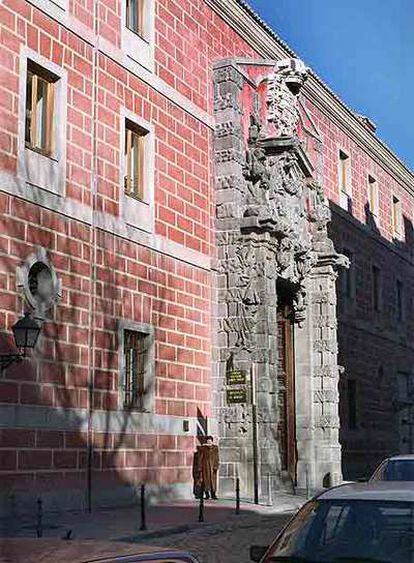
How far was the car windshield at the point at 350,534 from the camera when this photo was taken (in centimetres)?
507

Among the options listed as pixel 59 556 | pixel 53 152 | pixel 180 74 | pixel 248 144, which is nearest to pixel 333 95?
pixel 248 144

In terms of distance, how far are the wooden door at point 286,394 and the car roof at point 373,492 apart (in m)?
18.2

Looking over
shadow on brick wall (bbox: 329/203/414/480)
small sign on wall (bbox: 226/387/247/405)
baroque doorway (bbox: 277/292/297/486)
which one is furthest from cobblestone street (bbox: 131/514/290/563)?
shadow on brick wall (bbox: 329/203/414/480)

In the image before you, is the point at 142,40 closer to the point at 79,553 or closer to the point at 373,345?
the point at 79,553

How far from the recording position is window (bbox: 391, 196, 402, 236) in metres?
37.7

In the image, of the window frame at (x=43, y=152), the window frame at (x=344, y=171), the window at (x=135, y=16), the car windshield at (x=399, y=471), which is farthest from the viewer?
the window frame at (x=344, y=171)

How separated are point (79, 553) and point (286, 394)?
72.0 feet

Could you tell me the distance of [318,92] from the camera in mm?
29859

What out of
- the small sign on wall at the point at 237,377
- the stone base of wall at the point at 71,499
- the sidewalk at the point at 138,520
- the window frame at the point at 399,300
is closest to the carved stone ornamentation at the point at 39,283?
the stone base of wall at the point at 71,499

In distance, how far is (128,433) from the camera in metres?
17.5

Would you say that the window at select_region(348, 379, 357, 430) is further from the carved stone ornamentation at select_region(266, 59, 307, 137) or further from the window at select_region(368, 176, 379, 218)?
the carved stone ornamentation at select_region(266, 59, 307, 137)

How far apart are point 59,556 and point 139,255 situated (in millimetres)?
15252

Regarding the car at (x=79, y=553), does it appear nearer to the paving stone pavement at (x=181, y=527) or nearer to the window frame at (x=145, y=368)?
the paving stone pavement at (x=181, y=527)

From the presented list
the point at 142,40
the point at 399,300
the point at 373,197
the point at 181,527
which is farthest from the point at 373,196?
the point at 181,527
